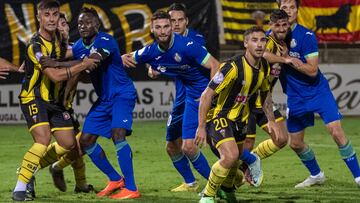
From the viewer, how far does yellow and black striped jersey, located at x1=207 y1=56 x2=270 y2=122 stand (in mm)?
Result: 9102

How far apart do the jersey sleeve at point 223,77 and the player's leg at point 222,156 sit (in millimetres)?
395

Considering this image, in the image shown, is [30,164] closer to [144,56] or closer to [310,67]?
[144,56]

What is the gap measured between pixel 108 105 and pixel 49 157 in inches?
35.2

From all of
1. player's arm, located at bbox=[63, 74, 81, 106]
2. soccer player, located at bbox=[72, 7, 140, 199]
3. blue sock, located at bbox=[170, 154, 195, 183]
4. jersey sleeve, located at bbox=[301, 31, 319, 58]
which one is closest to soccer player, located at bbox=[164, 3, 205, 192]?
blue sock, located at bbox=[170, 154, 195, 183]

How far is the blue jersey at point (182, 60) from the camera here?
10.1m

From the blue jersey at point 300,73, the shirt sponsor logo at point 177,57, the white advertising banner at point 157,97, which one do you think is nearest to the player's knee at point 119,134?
the shirt sponsor logo at point 177,57

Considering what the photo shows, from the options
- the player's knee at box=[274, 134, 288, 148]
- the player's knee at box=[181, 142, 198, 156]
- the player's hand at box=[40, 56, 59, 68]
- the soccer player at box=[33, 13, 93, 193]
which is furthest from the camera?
the player's knee at box=[274, 134, 288, 148]

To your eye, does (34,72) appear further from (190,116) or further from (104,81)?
(190,116)

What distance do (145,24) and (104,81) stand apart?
1011 centimetres

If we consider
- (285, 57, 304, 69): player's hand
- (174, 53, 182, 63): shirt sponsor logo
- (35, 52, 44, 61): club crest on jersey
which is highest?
(35, 52, 44, 61): club crest on jersey

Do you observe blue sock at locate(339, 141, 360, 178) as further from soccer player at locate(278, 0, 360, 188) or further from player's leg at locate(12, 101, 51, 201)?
player's leg at locate(12, 101, 51, 201)

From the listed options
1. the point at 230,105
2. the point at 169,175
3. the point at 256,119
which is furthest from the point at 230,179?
the point at 169,175

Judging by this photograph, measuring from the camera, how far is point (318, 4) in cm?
2127

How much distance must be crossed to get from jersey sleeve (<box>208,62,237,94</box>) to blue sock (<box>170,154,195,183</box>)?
2.03m
